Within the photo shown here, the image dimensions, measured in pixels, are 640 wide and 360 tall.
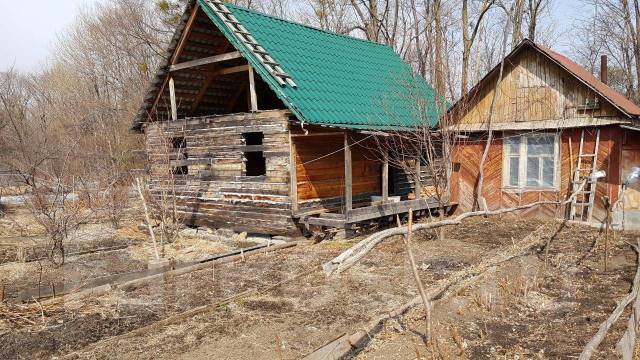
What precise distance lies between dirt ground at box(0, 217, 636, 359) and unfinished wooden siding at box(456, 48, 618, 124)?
4518 millimetres

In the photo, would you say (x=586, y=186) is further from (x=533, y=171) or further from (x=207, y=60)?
(x=207, y=60)

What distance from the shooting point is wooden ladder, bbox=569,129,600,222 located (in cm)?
1276

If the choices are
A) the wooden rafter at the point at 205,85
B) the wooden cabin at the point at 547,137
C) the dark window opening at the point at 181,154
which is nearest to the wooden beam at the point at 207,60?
the wooden rafter at the point at 205,85

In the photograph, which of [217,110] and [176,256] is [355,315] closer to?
[176,256]

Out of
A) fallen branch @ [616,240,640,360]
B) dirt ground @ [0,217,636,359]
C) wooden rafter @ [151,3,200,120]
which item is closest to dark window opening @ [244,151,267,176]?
wooden rafter @ [151,3,200,120]

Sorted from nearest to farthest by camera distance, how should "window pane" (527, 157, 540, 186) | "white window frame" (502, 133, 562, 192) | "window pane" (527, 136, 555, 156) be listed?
1. "white window frame" (502, 133, 562, 192)
2. "window pane" (527, 136, 555, 156)
3. "window pane" (527, 157, 540, 186)

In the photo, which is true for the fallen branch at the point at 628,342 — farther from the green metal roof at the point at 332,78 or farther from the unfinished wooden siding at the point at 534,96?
the unfinished wooden siding at the point at 534,96

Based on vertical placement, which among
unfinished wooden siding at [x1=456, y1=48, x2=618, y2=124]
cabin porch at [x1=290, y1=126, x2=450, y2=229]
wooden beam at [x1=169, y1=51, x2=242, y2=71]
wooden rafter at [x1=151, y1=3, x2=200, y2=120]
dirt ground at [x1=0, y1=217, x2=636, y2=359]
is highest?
wooden rafter at [x1=151, y1=3, x2=200, y2=120]

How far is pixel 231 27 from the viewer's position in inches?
470

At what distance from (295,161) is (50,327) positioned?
6784mm

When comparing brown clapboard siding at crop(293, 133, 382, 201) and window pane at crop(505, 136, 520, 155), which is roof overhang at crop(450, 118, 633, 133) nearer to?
window pane at crop(505, 136, 520, 155)

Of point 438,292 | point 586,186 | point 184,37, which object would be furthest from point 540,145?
point 184,37

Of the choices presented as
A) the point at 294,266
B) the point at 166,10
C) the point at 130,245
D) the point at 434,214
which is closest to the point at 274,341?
the point at 294,266

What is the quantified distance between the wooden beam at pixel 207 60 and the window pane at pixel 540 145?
891 cm
